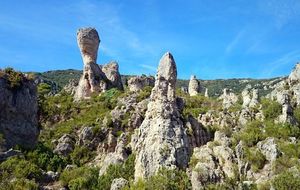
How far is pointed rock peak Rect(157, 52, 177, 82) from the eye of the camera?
5805 centimetres

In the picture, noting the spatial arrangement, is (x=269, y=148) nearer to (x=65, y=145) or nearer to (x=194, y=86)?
(x=65, y=145)

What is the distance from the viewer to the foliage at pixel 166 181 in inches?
1622

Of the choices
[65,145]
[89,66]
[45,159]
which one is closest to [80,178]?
[45,159]

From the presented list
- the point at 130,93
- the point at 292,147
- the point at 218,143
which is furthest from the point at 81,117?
the point at 292,147

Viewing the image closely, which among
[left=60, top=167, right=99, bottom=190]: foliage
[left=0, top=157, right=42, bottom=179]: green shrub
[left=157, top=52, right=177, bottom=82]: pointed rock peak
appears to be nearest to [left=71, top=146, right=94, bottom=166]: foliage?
[left=60, top=167, right=99, bottom=190]: foliage

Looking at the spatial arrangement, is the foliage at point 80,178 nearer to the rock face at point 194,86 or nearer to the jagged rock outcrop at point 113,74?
the jagged rock outcrop at point 113,74

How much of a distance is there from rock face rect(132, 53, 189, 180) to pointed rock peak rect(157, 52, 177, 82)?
255cm

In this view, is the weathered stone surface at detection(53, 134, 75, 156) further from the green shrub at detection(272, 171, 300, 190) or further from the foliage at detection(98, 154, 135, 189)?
the green shrub at detection(272, 171, 300, 190)

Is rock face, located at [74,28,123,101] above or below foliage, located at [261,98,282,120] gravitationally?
above

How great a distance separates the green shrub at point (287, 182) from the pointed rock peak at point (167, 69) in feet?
60.9

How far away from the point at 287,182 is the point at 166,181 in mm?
11120

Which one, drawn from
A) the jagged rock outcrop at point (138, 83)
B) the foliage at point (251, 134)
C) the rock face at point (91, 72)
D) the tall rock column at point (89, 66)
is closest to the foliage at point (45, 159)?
the foliage at point (251, 134)

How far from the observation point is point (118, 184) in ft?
145

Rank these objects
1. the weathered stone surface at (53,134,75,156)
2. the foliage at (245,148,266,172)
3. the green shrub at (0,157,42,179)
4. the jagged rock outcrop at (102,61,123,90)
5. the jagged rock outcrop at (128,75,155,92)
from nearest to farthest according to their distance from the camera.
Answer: the green shrub at (0,157,42,179) → the foliage at (245,148,266,172) → the weathered stone surface at (53,134,75,156) → the jagged rock outcrop at (128,75,155,92) → the jagged rock outcrop at (102,61,123,90)
